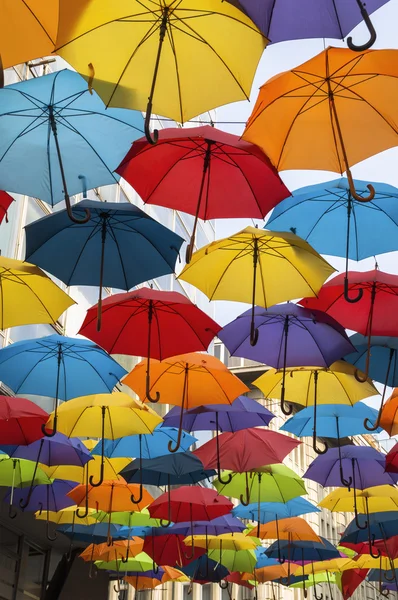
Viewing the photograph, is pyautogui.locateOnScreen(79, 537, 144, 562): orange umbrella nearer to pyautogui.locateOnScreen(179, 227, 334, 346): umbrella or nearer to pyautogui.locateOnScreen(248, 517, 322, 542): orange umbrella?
pyautogui.locateOnScreen(248, 517, 322, 542): orange umbrella

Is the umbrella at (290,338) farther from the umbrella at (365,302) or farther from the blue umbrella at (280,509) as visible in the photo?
the blue umbrella at (280,509)

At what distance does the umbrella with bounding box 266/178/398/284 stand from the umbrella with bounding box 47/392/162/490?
3269mm

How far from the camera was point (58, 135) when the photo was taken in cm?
750

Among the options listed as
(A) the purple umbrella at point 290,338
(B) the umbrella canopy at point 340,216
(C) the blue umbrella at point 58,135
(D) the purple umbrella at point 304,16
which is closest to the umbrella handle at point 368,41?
(D) the purple umbrella at point 304,16

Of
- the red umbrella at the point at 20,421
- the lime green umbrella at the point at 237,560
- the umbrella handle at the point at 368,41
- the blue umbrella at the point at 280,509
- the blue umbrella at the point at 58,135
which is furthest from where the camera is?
the lime green umbrella at the point at 237,560

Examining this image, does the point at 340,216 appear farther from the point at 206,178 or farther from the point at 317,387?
the point at 317,387

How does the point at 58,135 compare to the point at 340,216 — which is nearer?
the point at 58,135

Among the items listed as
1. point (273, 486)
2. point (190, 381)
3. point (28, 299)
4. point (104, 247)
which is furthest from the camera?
point (273, 486)

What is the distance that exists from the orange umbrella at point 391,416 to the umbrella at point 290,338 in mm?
2082

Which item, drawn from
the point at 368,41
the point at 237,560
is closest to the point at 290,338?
the point at 368,41

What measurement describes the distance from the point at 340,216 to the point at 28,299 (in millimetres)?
3402

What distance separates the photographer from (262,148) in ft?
23.4

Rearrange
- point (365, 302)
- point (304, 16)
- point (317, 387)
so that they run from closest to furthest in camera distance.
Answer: point (304, 16) < point (365, 302) < point (317, 387)

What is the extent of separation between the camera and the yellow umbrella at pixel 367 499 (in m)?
12.9
